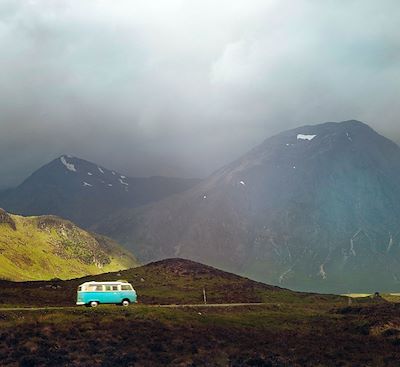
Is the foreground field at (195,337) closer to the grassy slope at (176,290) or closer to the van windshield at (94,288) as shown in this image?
the van windshield at (94,288)

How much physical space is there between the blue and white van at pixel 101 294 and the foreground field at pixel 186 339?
6.81 m

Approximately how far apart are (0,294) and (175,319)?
5643 cm

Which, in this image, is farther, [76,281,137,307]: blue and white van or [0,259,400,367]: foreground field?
[76,281,137,307]: blue and white van

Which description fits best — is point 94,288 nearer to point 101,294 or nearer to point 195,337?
point 101,294

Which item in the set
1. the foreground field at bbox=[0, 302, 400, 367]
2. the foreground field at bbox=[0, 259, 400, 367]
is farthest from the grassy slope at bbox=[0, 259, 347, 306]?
the foreground field at bbox=[0, 302, 400, 367]

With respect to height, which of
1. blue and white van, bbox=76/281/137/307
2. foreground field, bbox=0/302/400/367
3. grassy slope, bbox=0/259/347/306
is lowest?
foreground field, bbox=0/302/400/367

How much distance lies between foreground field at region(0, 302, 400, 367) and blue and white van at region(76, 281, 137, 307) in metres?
6.81

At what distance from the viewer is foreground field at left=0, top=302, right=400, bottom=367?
5506cm

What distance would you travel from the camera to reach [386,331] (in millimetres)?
68625

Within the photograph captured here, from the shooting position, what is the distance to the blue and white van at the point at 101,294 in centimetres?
7756

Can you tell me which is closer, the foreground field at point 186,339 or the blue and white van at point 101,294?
the foreground field at point 186,339

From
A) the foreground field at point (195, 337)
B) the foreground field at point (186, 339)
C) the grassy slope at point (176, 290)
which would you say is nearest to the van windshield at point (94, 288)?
the foreground field at point (195, 337)

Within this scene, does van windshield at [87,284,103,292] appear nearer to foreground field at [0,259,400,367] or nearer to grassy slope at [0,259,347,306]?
foreground field at [0,259,400,367]

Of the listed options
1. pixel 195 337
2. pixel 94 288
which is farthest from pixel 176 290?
pixel 195 337
